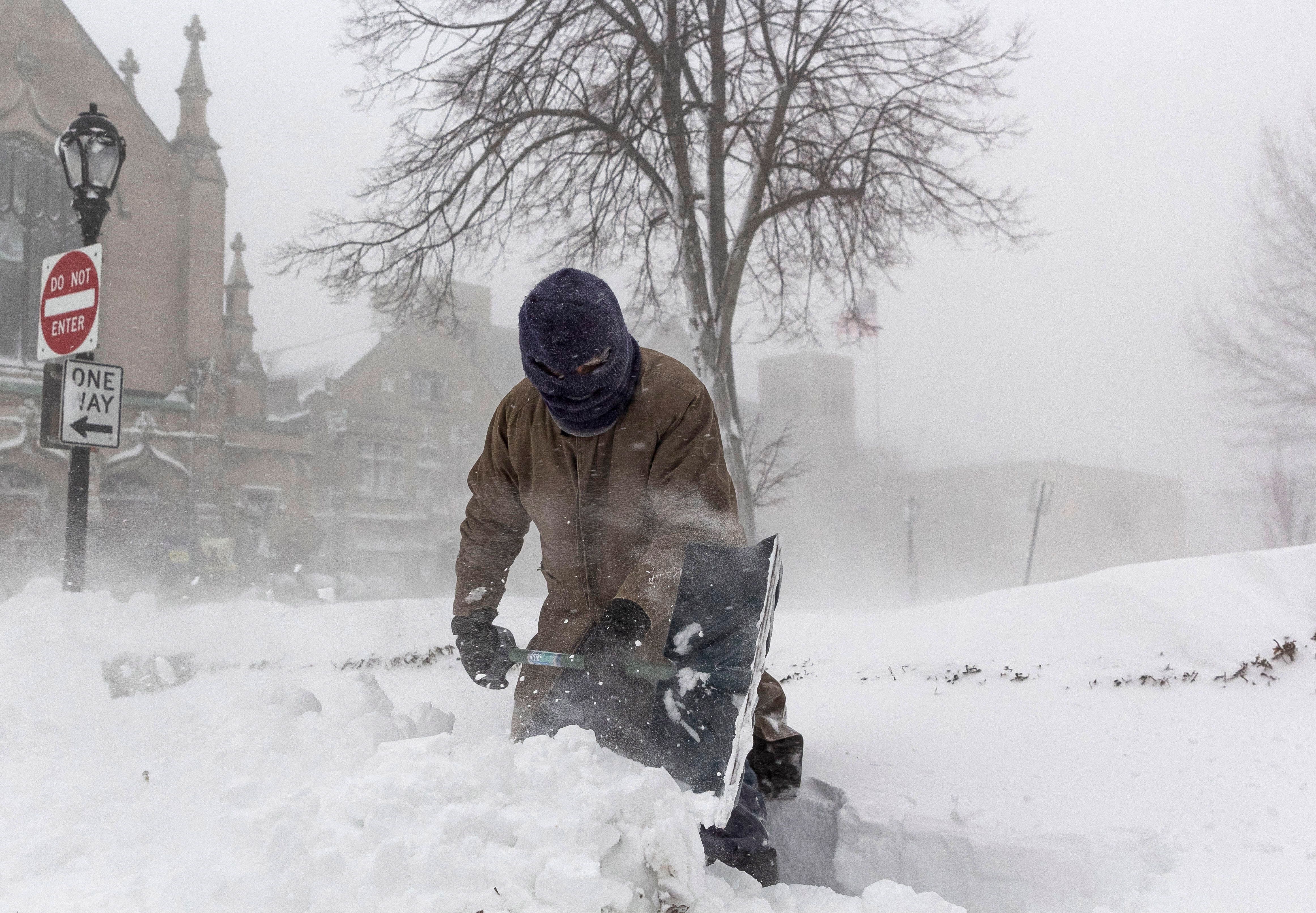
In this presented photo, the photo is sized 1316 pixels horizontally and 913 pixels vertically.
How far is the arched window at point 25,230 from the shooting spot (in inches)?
771

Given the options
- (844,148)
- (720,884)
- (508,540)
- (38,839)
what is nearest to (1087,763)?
(720,884)

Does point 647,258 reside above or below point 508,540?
above

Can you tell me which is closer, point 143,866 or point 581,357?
point 143,866

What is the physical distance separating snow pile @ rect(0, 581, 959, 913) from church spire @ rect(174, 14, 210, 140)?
947 inches

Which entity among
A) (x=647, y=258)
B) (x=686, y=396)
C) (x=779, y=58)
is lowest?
(x=686, y=396)

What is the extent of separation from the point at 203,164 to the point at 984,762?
24.3m

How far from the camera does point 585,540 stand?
293 centimetres

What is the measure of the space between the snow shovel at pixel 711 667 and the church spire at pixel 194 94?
2461 cm

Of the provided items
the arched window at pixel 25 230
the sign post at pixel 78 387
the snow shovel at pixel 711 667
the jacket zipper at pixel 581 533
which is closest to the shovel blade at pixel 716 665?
the snow shovel at pixel 711 667

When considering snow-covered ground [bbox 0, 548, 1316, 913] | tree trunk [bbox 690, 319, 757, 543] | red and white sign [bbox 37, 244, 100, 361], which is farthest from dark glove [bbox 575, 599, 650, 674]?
tree trunk [bbox 690, 319, 757, 543]

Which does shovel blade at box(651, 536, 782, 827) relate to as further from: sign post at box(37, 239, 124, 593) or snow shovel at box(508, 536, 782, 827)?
sign post at box(37, 239, 124, 593)

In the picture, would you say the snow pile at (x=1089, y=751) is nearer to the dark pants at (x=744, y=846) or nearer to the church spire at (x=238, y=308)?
the dark pants at (x=744, y=846)

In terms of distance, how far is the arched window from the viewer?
64.2ft

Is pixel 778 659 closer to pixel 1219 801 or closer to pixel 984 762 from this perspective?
pixel 984 762
